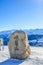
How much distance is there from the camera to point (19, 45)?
681 cm

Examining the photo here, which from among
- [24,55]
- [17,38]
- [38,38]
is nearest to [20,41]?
[17,38]

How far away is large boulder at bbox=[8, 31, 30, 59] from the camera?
6730 millimetres

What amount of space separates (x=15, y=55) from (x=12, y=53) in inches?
8.1

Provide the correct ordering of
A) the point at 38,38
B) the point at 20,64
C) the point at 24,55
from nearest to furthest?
1. the point at 20,64
2. the point at 24,55
3. the point at 38,38

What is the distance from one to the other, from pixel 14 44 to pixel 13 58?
697mm

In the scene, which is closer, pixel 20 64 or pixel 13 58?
pixel 20 64

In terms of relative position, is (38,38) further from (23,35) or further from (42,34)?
(23,35)

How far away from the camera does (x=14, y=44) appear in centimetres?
696

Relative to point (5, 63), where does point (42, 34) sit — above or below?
above

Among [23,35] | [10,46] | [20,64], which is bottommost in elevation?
[20,64]

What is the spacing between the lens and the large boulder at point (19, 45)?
673 centimetres

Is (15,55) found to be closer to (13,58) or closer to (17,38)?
(13,58)

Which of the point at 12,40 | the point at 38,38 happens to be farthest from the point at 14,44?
the point at 38,38

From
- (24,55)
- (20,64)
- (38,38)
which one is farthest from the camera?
(38,38)
